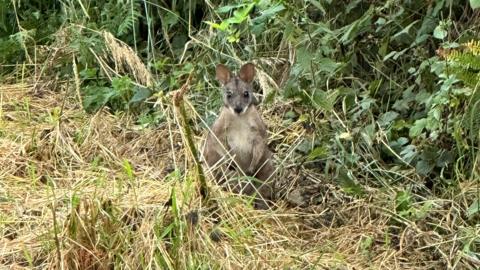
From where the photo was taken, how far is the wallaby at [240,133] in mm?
5547

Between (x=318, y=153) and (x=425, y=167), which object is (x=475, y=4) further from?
(x=318, y=153)

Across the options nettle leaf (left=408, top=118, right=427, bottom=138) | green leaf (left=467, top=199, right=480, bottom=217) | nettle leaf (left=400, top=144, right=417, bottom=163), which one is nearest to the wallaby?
nettle leaf (left=400, top=144, right=417, bottom=163)

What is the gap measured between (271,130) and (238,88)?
568 mm

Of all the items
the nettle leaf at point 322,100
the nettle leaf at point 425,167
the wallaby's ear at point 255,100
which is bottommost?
the wallaby's ear at point 255,100

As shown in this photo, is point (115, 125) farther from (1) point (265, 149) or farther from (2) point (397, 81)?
(2) point (397, 81)

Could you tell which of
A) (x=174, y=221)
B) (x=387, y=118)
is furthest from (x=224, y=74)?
(x=174, y=221)

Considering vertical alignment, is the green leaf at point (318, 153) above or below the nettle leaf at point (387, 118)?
below

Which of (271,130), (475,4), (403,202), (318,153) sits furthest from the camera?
(271,130)

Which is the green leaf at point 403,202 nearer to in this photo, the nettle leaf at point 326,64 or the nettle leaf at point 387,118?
the nettle leaf at point 387,118

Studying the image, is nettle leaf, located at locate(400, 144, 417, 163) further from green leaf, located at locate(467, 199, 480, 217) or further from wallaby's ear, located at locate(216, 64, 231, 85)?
wallaby's ear, located at locate(216, 64, 231, 85)

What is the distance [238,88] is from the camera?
571 cm

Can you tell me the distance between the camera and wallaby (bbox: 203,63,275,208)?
5.55 m

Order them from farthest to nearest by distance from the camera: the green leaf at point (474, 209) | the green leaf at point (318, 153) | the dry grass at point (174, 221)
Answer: the green leaf at point (318, 153) → the green leaf at point (474, 209) → the dry grass at point (174, 221)

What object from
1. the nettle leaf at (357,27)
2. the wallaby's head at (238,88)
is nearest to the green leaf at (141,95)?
the wallaby's head at (238,88)
